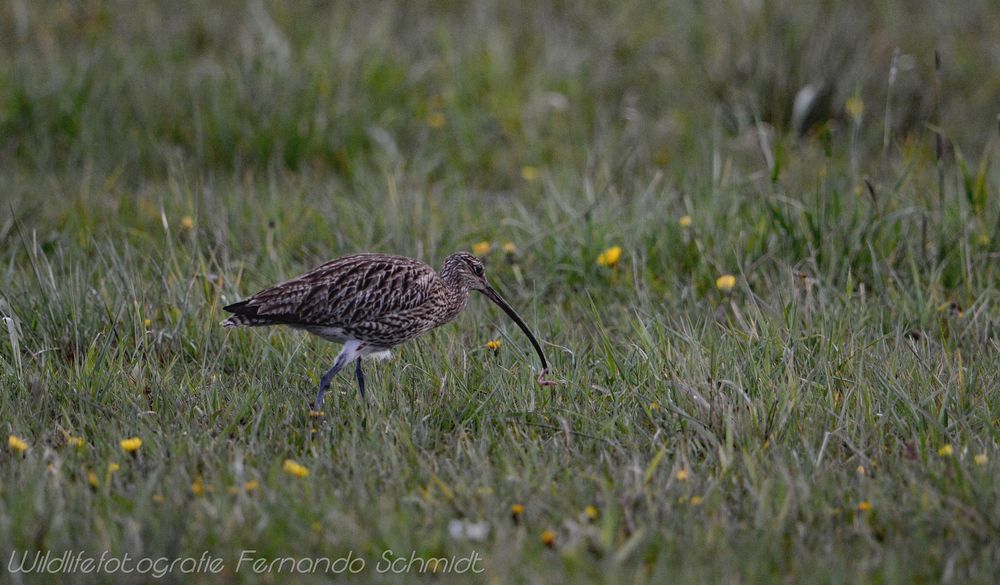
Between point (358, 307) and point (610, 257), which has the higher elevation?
point (358, 307)

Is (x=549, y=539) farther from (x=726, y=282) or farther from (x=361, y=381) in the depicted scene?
(x=726, y=282)

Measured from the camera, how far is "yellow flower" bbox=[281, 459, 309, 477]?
416 centimetres

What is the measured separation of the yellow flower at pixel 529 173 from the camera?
321 inches

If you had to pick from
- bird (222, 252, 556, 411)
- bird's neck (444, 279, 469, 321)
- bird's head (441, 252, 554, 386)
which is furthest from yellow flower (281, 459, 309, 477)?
bird's head (441, 252, 554, 386)

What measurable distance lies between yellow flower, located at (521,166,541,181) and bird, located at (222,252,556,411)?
2.65 metres

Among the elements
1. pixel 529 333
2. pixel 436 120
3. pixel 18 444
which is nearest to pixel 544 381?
pixel 529 333

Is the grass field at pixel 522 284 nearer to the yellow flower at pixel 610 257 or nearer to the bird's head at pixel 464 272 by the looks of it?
the yellow flower at pixel 610 257

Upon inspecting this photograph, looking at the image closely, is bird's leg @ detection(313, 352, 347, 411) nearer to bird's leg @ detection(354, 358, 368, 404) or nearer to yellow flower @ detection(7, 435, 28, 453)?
bird's leg @ detection(354, 358, 368, 404)

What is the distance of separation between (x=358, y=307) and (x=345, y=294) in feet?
0.29

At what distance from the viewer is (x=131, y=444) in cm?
435

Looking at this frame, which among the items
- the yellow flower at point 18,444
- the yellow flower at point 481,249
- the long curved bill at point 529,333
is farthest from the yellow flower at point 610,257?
the yellow flower at point 18,444

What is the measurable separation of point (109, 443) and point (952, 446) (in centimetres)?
310

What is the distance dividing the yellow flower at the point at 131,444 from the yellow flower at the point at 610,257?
9.38 ft

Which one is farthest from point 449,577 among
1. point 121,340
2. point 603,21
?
point 603,21
